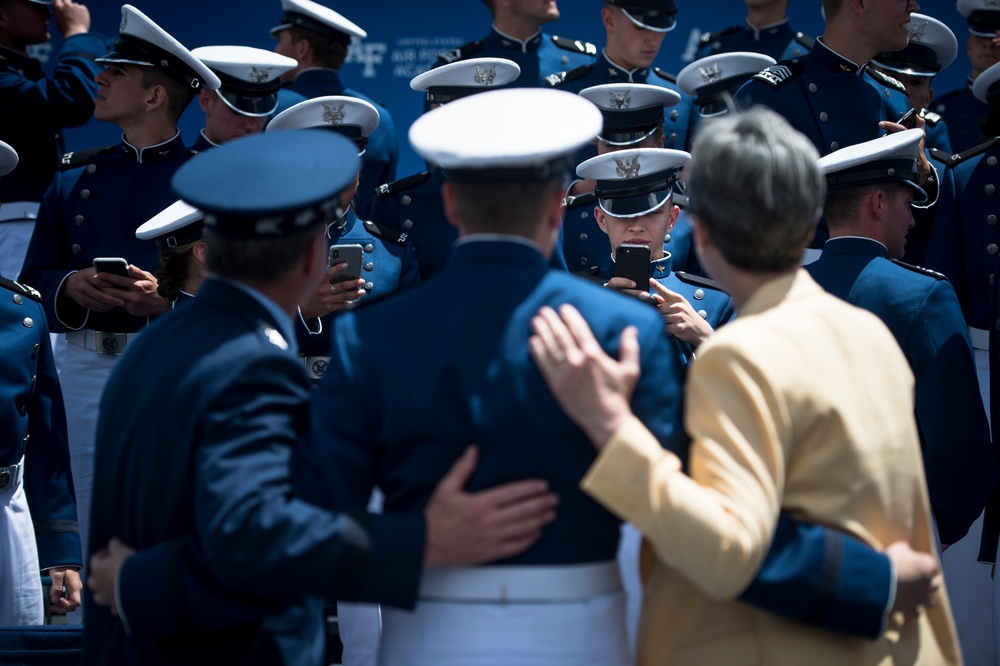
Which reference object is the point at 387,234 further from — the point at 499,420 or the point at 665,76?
the point at 499,420

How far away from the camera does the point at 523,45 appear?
6402mm

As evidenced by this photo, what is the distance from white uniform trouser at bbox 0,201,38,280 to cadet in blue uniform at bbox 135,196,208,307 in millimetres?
2413

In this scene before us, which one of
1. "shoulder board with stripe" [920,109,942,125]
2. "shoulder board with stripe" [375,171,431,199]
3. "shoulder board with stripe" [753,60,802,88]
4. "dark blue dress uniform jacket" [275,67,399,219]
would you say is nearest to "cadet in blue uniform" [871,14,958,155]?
"shoulder board with stripe" [920,109,942,125]

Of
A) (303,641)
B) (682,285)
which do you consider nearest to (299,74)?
(682,285)

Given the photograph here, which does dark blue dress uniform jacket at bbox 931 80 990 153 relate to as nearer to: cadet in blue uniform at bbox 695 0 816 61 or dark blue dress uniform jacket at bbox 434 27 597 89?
cadet in blue uniform at bbox 695 0 816 61

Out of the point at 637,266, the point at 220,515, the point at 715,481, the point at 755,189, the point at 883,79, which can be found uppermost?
the point at 755,189

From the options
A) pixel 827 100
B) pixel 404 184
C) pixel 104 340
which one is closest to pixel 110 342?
pixel 104 340

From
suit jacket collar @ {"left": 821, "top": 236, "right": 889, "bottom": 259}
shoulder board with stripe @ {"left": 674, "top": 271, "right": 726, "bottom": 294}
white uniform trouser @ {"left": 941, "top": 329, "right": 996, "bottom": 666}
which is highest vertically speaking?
→ suit jacket collar @ {"left": 821, "top": 236, "right": 889, "bottom": 259}

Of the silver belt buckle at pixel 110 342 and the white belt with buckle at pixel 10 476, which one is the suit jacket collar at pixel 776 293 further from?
the silver belt buckle at pixel 110 342

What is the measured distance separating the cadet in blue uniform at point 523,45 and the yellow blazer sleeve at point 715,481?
4.40 metres

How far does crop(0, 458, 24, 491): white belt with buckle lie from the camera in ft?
13.1

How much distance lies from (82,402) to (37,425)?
2.84 feet

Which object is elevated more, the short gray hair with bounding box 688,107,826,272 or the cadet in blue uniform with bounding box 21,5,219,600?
the short gray hair with bounding box 688,107,826,272

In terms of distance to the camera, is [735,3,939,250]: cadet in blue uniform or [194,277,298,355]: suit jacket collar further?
[735,3,939,250]: cadet in blue uniform
